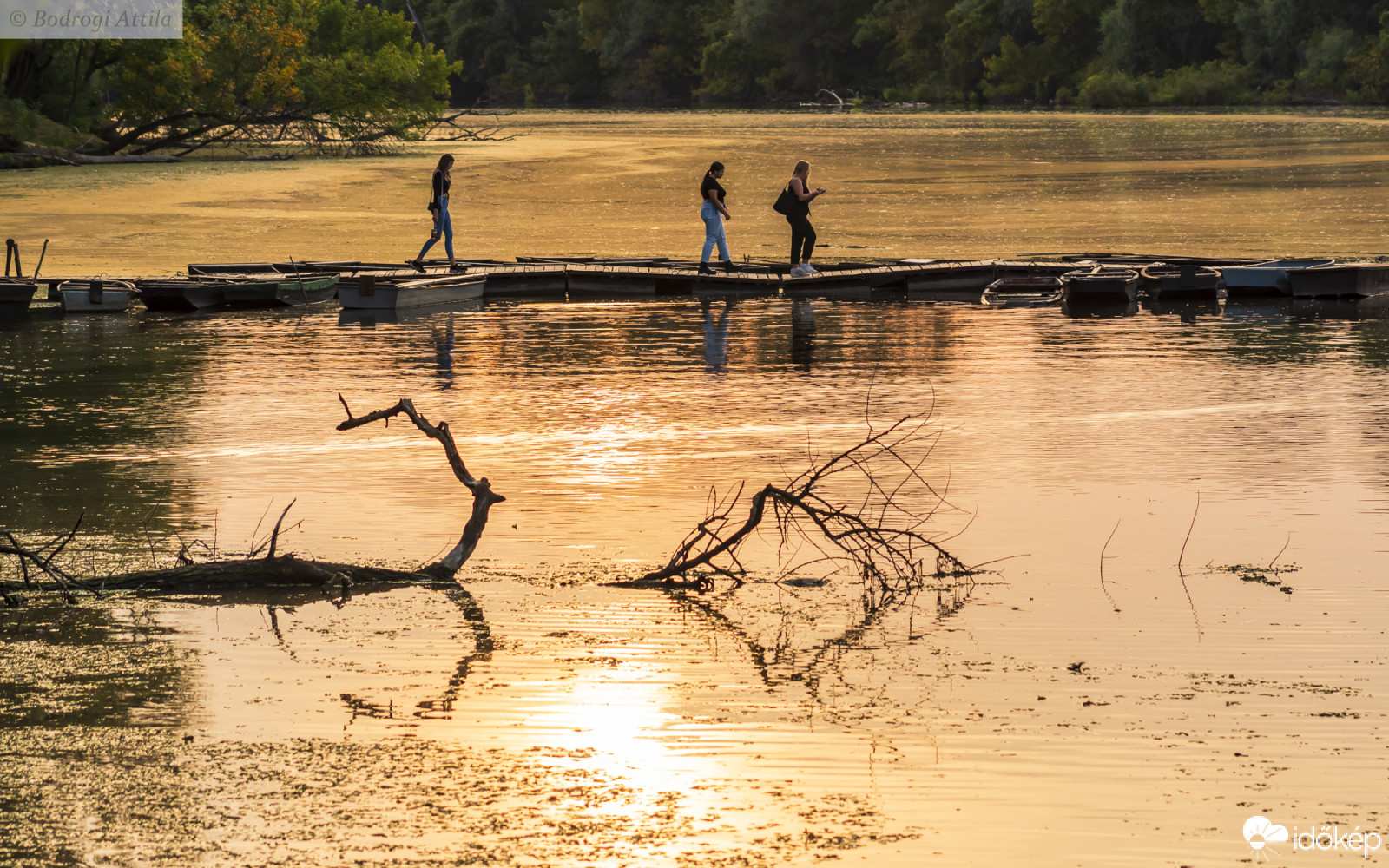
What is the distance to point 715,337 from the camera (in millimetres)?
20562

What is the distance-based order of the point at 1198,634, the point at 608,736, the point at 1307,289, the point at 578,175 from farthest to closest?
the point at 578,175, the point at 1307,289, the point at 1198,634, the point at 608,736

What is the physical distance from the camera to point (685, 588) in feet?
29.6

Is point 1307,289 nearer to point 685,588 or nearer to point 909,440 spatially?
point 909,440

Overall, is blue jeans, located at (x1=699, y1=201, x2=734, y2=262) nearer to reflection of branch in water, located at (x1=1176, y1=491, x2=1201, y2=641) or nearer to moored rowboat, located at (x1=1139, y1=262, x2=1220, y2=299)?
moored rowboat, located at (x1=1139, y1=262, x2=1220, y2=299)

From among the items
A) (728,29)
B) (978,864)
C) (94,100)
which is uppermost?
(728,29)

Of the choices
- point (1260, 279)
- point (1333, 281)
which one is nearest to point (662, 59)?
point (1260, 279)

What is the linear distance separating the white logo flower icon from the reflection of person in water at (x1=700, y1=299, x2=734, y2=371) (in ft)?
40.1

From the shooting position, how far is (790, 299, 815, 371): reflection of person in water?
18.5 m

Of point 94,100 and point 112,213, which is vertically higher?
point 94,100

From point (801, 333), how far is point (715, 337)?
3.47 feet

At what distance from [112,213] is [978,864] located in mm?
36234

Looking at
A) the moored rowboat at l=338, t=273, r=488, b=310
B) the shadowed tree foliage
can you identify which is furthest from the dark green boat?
the shadowed tree foliage

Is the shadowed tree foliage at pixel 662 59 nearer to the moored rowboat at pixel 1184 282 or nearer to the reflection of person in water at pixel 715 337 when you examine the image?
the reflection of person in water at pixel 715 337

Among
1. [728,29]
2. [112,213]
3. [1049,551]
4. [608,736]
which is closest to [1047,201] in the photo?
[112,213]
